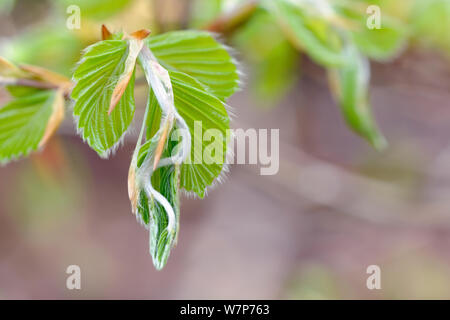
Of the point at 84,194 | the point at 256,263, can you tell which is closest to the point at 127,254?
the point at 84,194

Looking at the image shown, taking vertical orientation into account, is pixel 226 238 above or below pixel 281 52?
below

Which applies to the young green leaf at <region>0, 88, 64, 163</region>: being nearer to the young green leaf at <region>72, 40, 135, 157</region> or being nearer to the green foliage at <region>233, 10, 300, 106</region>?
the young green leaf at <region>72, 40, 135, 157</region>

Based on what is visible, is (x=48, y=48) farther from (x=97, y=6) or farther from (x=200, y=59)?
(x=200, y=59)

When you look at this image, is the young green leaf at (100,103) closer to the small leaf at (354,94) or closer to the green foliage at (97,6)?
the small leaf at (354,94)

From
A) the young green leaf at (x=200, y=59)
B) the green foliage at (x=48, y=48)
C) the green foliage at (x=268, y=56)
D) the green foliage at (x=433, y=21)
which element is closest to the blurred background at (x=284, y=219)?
the green foliage at (x=268, y=56)
